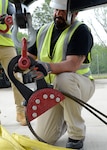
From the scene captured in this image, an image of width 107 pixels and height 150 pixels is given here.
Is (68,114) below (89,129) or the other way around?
the other way around

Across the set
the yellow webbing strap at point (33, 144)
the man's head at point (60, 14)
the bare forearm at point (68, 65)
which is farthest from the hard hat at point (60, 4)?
the yellow webbing strap at point (33, 144)

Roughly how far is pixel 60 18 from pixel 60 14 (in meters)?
0.03

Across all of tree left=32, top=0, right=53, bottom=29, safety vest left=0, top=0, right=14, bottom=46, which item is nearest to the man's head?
tree left=32, top=0, right=53, bottom=29

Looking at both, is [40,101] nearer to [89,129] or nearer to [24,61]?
[24,61]

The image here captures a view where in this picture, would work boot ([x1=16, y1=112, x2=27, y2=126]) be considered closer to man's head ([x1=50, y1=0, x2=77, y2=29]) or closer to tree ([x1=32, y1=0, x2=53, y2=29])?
tree ([x1=32, y1=0, x2=53, y2=29])

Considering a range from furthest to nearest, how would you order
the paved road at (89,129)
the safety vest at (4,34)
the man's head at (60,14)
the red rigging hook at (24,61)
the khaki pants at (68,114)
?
the safety vest at (4,34), the paved road at (89,129), the khaki pants at (68,114), the man's head at (60,14), the red rigging hook at (24,61)

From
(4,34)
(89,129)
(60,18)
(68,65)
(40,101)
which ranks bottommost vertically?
(89,129)

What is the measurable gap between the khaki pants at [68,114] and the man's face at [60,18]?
35 cm

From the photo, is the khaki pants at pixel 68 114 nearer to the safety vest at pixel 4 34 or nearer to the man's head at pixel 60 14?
the man's head at pixel 60 14

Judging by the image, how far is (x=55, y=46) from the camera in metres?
2.17

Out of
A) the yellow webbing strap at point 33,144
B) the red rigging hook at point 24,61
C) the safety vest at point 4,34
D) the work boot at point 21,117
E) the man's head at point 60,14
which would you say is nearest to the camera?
the red rigging hook at point 24,61

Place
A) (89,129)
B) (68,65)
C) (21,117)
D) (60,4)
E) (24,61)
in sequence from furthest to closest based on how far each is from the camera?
(21,117), (89,129), (68,65), (60,4), (24,61)

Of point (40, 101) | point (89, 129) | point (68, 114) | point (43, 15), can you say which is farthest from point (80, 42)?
point (43, 15)

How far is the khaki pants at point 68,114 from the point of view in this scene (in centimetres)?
202
